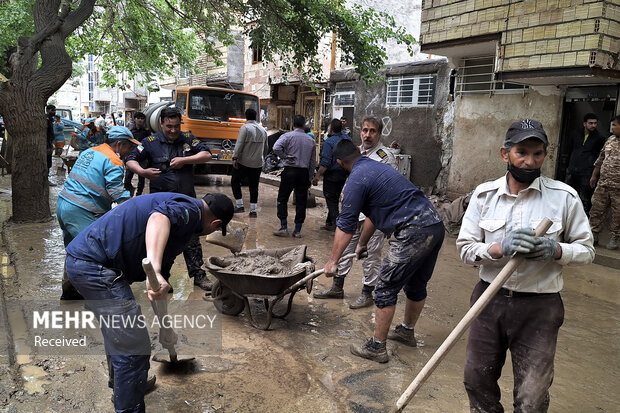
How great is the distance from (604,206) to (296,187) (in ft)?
15.6

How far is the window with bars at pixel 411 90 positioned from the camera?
37.4 ft

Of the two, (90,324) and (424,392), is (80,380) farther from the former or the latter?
(424,392)

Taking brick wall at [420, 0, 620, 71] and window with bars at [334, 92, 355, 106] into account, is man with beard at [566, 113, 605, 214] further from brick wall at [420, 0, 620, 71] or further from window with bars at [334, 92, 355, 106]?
window with bars at [334, 92, 355, 106]

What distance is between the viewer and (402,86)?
40.0 ft

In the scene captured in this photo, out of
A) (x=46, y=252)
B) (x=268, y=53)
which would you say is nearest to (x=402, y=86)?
(x=268, y=53)

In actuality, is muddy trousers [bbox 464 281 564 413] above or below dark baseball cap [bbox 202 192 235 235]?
below

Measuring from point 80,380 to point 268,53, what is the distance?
7553 mm

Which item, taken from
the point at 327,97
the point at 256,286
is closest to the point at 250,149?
the point at 256,286

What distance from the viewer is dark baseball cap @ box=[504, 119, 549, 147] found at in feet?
7.31

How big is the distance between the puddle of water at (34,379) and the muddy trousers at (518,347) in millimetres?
2743

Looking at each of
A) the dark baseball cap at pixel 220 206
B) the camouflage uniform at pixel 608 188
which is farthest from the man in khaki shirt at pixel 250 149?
the dark baseball cap at pixel 220 206

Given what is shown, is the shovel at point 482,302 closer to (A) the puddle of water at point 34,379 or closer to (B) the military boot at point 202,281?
(A) the puddle of water at point 34,379

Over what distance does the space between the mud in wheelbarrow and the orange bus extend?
8050 mm

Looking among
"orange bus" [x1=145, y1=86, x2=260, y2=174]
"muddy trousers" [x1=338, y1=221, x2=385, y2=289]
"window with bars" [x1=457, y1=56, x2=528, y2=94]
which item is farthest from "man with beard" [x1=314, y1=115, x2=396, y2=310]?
"orange bus" [x1=145, y1=86, x2=260, y2=174]
